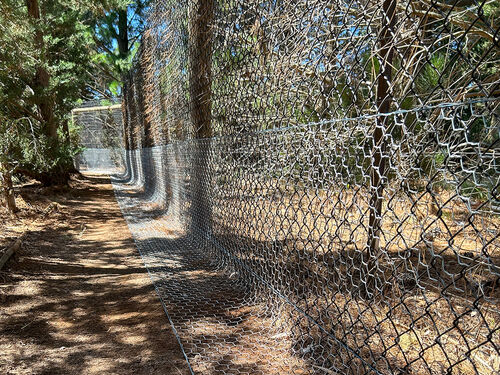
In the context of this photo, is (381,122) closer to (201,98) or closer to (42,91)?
(201,98)

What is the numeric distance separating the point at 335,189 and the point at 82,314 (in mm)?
1921

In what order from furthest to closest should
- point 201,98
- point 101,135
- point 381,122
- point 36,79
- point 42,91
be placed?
point 101,135 → point 36,79 → point 42,91 → point 201,98 → point 381,122

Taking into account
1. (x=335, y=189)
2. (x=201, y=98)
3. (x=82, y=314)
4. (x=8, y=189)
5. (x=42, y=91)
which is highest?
(x=42, y=91)

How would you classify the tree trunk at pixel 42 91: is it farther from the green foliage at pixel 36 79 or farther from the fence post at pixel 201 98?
the fence post at pixel 201 98

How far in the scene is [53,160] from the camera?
578 centimetres

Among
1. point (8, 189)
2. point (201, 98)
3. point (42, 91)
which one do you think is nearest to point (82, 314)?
point (201, 98)

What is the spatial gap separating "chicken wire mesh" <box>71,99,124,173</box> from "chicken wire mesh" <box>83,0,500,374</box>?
11.8 metres

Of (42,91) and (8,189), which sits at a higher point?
(42,91)

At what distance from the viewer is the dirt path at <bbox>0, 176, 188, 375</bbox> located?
1878 mm

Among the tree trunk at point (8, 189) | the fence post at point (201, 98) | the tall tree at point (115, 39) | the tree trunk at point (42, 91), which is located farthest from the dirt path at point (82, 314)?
the tall tree at point (115, 39)

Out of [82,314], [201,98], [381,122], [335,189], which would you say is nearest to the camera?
[381,122]

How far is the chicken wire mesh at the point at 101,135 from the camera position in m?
14.9

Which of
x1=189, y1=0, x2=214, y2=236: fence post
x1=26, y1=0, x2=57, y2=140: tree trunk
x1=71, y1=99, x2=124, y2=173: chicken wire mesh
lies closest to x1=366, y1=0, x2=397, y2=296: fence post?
x1=189, y1=0, x2=214, y2=236: fence post

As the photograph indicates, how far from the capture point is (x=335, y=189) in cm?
149
